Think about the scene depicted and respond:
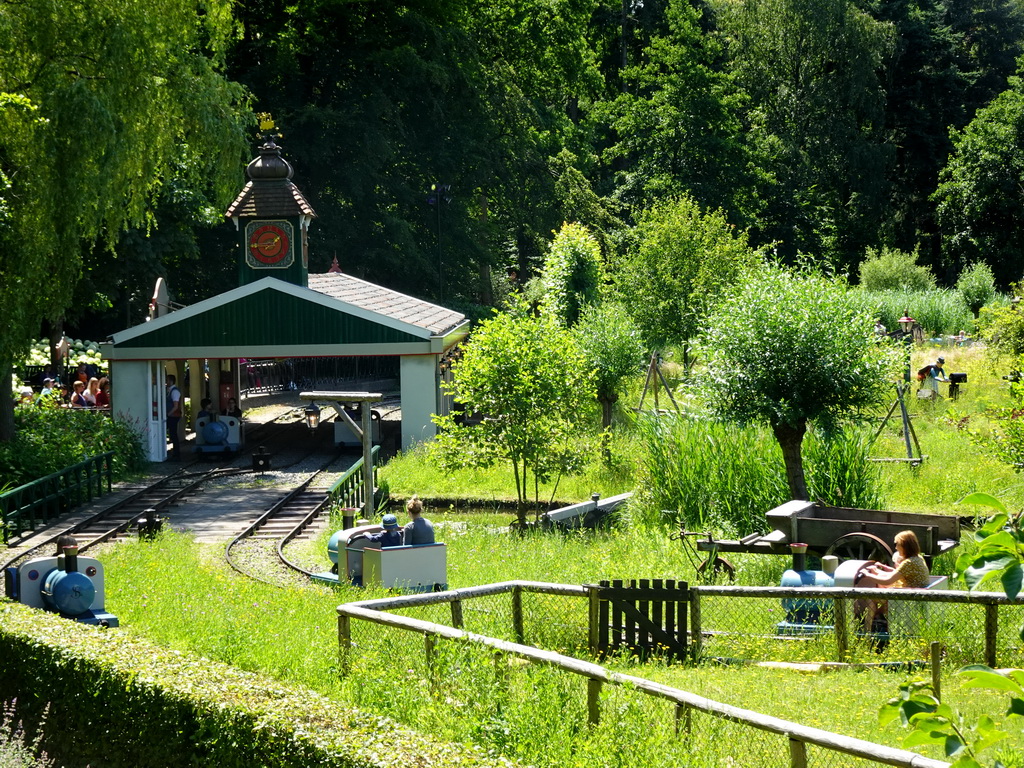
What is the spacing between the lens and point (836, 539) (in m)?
14.7

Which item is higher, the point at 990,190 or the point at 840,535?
the point at 990,190

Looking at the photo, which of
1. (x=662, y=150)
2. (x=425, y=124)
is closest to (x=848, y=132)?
(x=662, y=150)

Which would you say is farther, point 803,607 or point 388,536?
point 388,536

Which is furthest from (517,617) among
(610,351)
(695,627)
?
(610,351)

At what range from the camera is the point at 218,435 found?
2925cm

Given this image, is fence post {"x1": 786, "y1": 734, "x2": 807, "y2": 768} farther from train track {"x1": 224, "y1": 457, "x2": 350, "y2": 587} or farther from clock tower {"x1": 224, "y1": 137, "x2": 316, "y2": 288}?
clock tower {"x1": 224, "y1": 137, "x2": 316, "y2": 288}

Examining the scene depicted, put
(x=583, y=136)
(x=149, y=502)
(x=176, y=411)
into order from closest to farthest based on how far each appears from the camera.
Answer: (x=149, y=502) → (x=176, y=411) → (x=583, y=136)

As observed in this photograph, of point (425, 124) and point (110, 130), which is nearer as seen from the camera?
point (110, 130)

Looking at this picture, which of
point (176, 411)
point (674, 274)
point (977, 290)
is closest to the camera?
point (176, 411)

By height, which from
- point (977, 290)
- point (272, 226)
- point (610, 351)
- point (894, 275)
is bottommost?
point (610, 351)

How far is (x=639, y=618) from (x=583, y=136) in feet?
163

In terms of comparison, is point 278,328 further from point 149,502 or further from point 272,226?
point 149,502

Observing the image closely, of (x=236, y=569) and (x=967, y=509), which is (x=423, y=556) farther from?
(x=967, y=509)

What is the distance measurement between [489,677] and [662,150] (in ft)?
167
